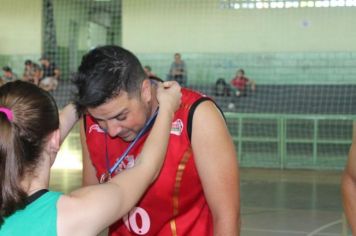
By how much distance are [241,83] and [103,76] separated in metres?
10.9

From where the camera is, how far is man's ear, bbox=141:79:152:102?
1.88 metres

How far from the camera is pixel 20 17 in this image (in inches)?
604

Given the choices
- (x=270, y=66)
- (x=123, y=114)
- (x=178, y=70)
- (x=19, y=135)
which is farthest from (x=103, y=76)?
(x=270, y=66)

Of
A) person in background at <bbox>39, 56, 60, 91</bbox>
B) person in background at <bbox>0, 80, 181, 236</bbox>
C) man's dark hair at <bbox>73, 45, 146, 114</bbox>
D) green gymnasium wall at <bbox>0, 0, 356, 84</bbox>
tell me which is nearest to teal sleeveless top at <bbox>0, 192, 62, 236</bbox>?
person in background at <bbox>0, 80, 181, 236</bbox>

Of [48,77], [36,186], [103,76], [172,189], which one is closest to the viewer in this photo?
[36,186]

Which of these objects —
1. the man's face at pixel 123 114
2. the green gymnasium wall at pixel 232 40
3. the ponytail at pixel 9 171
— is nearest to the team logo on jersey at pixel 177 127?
the man's face at pixel 123 114

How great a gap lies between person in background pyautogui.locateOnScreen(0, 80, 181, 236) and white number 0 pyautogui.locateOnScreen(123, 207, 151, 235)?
0.48 meters

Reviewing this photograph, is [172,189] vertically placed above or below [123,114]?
below

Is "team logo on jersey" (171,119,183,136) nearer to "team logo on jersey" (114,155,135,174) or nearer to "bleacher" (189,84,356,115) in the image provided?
"team logo on jersey" (114,155,135,174)

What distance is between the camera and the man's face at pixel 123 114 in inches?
70.2

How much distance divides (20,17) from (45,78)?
3.95 metres

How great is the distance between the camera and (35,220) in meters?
1.42

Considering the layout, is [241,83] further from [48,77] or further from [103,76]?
[103,76]

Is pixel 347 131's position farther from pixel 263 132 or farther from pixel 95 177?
pixel 95 177
